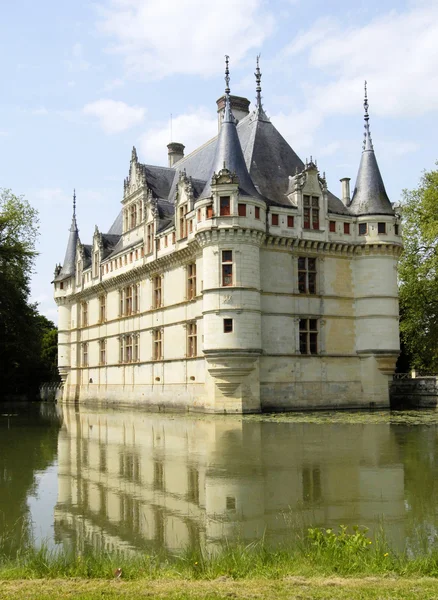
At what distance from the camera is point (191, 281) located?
3225 centimetres

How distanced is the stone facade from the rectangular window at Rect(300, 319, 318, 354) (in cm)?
5

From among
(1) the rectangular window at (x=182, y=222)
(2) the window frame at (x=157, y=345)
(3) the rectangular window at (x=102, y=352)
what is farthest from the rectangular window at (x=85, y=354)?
(1) the rectangular window at (x=182, y=222)

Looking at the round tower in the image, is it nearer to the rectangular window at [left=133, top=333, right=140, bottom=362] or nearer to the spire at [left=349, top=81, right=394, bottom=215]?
the spire at [left=349, top=81, right=394, bottom=215]

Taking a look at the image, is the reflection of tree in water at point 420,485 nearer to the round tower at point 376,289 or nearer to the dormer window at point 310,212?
the round tower at point 376,289

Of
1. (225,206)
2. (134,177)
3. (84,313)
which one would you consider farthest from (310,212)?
(84,313)

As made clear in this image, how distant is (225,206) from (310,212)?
4.84 m

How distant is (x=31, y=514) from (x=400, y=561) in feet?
17.9

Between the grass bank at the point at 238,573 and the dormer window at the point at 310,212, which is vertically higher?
the dormer window at the point at 310,212

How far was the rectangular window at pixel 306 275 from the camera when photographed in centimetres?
3117

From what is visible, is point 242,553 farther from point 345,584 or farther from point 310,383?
point 310,383

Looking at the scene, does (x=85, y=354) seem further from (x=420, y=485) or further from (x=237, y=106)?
(x=420, y=485)

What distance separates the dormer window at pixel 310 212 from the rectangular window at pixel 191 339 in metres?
7.04

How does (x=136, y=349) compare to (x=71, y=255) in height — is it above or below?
below

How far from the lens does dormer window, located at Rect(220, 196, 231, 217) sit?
28469mm
